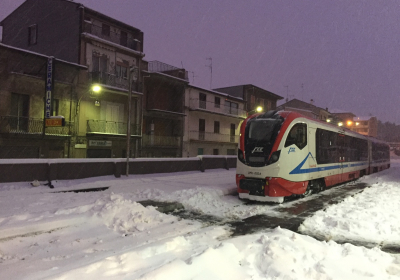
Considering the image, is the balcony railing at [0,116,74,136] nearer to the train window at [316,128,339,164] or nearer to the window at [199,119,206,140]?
the train window at [316,128,339,164]

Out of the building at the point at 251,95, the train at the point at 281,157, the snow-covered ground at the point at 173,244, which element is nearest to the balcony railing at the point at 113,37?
the train at the point at 281,157

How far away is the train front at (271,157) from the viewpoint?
34.7 ft

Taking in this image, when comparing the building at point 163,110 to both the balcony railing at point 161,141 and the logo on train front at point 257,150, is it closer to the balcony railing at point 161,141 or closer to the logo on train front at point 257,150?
the balcony railing at point 161,141

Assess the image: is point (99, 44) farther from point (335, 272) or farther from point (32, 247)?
point (335, 272)

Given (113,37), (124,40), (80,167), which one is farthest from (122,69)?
(80,167)

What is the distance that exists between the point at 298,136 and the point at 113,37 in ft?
67.7

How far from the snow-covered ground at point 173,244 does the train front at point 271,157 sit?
3.55 feet

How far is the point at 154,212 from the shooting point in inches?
319

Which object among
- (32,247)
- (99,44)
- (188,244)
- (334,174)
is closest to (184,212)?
(188,244)

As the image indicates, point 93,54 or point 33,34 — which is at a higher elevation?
point 33,34

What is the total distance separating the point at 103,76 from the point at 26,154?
8.36m

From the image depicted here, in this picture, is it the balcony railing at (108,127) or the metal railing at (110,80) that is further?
the metal railing at (110,80)

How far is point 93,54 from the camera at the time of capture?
2412 cm

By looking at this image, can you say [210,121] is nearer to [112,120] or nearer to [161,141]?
[161,141]
